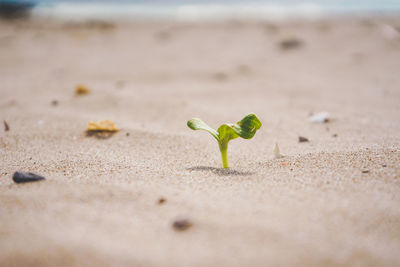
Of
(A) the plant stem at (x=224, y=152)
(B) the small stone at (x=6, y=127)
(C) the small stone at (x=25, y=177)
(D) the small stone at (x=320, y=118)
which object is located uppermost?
(D) the small stone at (x=320, y=118)

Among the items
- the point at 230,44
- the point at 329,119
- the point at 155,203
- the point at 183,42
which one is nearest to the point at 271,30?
the point at 230,44

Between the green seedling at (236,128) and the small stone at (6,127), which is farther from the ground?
the small stone at (6,127)

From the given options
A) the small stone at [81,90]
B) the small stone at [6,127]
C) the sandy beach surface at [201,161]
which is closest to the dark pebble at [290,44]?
the sandy beach surface at [201,161]

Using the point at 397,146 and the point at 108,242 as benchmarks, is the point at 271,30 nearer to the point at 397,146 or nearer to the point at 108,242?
the point at 397,146

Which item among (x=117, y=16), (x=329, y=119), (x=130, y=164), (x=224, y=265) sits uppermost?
(x=117, y=16)

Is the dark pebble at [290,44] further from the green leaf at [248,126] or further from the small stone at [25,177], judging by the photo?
the small stone at [25,177]

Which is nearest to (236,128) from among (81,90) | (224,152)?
(224,152)

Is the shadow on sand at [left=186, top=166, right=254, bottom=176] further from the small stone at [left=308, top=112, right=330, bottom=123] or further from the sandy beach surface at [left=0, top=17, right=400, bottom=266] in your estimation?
the small stone at [left=308, top=112, right=330, bottom=123]
